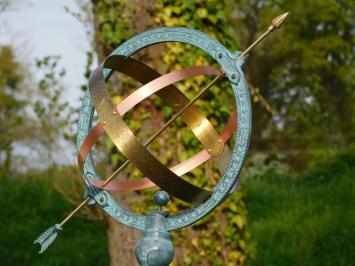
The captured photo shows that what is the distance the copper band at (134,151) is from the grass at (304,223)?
10.6 feet

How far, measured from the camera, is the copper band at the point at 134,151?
2221 millimetres

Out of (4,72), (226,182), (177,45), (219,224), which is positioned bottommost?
(226,182)

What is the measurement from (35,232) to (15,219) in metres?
0.50

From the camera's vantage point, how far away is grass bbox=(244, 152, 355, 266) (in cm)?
569

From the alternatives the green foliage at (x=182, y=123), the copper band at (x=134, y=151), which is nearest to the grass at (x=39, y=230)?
the green foliage at (x=182, y=123)

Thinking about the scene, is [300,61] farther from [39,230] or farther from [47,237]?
[47,237]

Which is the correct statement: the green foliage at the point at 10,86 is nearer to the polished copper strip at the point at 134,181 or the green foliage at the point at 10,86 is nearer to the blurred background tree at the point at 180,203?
the blurred background tree at the point at 180,203

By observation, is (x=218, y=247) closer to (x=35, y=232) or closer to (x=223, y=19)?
(x=223, y=19)

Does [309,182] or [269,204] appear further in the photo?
[309,182]

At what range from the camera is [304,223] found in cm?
625

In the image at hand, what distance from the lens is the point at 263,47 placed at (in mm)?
20594

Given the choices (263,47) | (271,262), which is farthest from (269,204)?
(263,47)

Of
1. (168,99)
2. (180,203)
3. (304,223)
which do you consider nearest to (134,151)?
(168,99)

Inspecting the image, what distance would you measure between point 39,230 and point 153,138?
4.83 m
